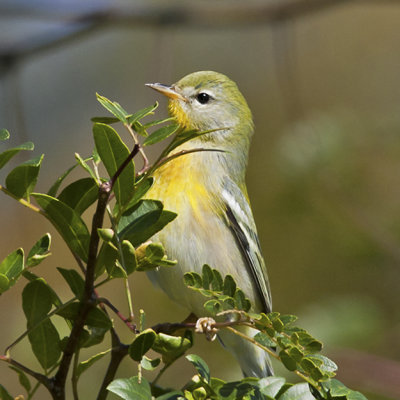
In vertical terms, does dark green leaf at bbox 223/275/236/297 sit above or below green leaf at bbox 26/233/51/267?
below

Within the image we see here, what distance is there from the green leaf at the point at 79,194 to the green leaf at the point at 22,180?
0.31 ft

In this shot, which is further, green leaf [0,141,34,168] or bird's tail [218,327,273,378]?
bird's tail [218,327,273,378]

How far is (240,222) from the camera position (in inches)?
111

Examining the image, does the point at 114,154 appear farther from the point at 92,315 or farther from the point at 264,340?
the point at 264,340

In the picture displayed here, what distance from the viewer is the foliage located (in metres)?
1.23

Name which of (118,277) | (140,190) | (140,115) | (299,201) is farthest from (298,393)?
(299,201)

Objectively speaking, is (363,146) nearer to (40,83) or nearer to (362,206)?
(362,206)

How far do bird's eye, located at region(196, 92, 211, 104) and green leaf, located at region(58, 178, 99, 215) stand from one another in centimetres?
206

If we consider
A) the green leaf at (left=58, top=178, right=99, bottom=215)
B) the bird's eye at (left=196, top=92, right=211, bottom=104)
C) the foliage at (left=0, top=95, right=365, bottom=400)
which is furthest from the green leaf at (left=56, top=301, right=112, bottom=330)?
the bird's eye at (left=196, top=92, right=211, bottom=104)

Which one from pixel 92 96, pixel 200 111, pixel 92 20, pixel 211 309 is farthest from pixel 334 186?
pixel 92 96

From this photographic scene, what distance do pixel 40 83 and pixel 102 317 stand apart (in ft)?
25.0

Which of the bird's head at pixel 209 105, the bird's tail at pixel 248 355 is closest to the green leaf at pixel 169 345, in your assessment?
the bird's tail at pixel 248 355

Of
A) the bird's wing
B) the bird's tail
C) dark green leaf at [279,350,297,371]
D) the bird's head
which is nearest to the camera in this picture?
dark green leaf at [279,350,297,371]

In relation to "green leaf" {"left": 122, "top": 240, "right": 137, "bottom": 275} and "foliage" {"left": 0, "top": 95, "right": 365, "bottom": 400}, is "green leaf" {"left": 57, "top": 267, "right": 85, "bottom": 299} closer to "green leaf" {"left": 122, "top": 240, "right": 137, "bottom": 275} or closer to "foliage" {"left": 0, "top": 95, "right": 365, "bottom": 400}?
"foliage" {"left": 0, "top": 95, "right": 365, "bottom": 400}
